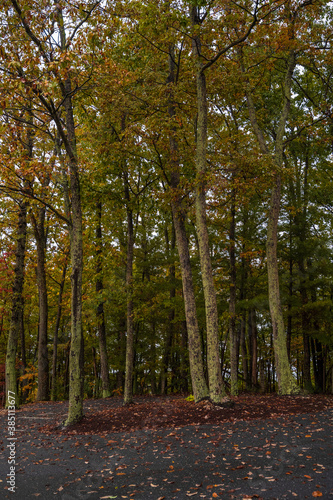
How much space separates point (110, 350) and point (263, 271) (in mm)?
9010

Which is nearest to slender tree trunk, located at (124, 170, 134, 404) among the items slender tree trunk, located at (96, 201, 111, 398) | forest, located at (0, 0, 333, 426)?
forest, located at (0, 0, 333, 426)

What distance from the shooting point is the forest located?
7703 mm

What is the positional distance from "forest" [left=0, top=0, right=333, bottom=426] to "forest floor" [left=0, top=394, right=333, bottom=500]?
1152mm

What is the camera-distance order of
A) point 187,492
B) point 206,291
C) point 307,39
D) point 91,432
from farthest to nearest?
1. point 307,39
2. point 206,291
3. point 91,432
4. point 187,492

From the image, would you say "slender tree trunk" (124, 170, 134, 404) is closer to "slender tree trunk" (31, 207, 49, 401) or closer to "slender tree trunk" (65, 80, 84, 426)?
"slender tree trunk" (65, 80, 84, 426)

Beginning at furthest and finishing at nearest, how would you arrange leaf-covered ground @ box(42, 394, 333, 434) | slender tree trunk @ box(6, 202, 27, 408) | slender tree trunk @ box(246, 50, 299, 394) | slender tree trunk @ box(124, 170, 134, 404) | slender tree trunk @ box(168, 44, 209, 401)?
slender tree trunk @ box(6, 202, 27, 408) < slender tree trunk @ box(124, 170, 134, 404) < slender tree trunk @ box(246, 50, 299, 394) < slender tree trunk @ box(168, 44, 209, 401) < leaf-covered ground @ box(42, 394, 333, 434)

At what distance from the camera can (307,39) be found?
1118 cm

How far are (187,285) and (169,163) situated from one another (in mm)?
3730

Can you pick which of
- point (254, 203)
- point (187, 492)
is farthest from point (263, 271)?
point (187, 492)

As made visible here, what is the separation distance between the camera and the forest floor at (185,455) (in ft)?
13.0

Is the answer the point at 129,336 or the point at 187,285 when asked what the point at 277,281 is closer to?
the point at 187,285

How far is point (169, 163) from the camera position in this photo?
10.2m

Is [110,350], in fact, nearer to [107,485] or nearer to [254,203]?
[254,203]

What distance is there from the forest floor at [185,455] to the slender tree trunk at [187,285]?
1.95 ft
